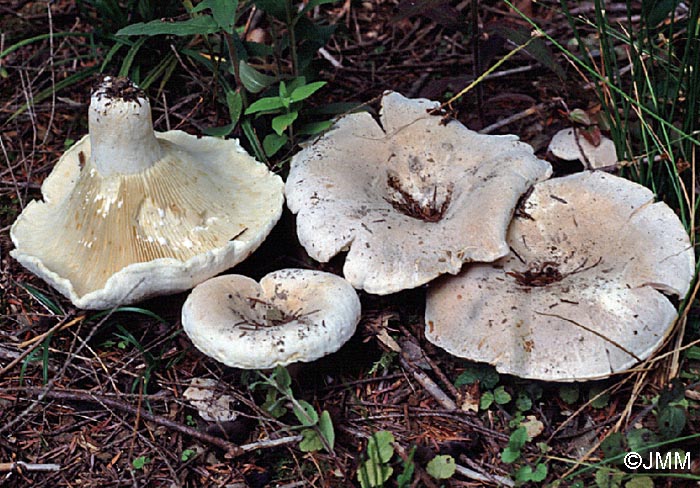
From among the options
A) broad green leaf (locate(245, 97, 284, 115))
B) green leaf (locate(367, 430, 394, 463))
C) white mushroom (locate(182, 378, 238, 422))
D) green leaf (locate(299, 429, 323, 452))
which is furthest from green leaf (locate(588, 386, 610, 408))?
broad green leaf (locate(245, 97, 284, 115))

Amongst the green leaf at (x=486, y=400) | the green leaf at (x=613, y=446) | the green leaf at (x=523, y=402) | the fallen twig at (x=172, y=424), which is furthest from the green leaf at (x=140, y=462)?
the green leaf at (x=613, y=446)

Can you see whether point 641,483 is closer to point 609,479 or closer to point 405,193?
point 609,479

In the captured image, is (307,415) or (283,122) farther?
(283,122)

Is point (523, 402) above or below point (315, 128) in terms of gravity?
below

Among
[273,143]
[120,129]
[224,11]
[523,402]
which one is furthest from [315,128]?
[523,402]

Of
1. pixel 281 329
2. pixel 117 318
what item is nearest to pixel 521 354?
pixel 281 329

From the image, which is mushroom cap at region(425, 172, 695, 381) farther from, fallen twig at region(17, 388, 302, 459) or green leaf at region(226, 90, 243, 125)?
green leaf at region(226, 90, 243, 125)

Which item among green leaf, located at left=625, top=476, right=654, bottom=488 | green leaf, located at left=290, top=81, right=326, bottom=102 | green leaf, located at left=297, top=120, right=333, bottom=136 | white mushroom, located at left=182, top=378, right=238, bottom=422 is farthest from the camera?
green leaf, located at left=297, top=120, right=333, bottom=136
